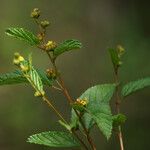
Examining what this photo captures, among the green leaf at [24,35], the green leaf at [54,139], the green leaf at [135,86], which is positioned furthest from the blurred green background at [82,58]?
the green leaf at [24,35]

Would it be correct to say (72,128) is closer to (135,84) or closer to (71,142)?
(71,142)

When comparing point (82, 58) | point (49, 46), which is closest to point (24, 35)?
point (49, 46)

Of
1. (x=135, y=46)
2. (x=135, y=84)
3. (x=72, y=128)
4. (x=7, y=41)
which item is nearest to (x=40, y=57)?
(x=7, y=41)

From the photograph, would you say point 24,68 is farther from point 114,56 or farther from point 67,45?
point 114,56

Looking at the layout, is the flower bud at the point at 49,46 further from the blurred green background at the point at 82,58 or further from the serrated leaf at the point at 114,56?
the blurred green background at the point at 82,58

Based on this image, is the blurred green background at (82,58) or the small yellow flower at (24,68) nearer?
the small yellow flower at (24,68)
